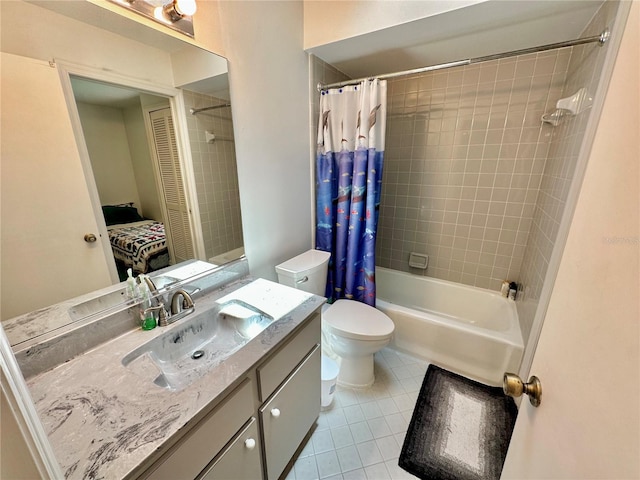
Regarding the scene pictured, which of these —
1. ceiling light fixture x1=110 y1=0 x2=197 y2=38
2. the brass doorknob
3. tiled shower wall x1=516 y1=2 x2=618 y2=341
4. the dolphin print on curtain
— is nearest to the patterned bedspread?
ceiling light fixture x1=110 y1=0 x2=197 y2=38

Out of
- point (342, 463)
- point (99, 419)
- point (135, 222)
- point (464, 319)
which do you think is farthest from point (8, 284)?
point (464, 319)

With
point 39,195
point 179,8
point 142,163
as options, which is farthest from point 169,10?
point 39,195

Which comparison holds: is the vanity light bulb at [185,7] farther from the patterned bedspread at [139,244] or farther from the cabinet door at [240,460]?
the cabinet door at [240,460]

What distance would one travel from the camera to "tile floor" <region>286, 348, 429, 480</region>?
126 cm

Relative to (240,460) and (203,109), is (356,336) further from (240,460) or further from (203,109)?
(203,109)

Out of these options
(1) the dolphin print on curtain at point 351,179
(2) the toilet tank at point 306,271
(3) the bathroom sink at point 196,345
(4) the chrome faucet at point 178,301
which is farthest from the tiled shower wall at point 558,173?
(4) the chrome faucet at point 178,301

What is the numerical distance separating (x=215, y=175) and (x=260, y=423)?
1082 millimetres

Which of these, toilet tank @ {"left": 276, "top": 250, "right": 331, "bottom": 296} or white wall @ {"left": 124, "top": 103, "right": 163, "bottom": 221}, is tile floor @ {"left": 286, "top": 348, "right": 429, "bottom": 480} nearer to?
toilet tank @ {"left": 276, "top": 250, "right": 331, "bottom": 296}

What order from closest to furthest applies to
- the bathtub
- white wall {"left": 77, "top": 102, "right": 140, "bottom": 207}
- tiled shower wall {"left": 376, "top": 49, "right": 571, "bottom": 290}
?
1. white wall {"left": 77, "top": 102, "right": 140, "bottom": 207}
2. the bathtub
3. tiled shower wall {"left": 376, "top": 49, "right": 571, "bottom": 290}

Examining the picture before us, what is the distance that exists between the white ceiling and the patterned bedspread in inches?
55.2

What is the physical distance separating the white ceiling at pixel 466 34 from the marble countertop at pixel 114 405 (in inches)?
64.8

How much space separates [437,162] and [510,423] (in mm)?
1810

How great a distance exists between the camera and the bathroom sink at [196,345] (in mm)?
874

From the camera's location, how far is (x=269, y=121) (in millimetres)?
1474
